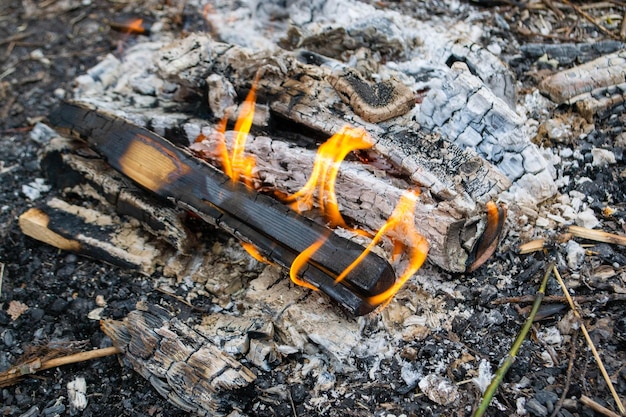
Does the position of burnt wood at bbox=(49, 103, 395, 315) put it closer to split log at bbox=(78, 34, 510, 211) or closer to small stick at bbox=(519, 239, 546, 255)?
split log at bbox=(78, 34, 510, 211)

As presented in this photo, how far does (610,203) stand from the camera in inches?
134

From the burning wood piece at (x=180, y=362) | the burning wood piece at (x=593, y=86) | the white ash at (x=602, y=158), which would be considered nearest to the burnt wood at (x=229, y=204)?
the burning wood piece at (x=180, y=362)

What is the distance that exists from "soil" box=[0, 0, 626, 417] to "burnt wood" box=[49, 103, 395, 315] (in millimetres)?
499

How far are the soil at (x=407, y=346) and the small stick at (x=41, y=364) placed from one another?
0.05 meters

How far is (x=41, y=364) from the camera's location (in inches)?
123

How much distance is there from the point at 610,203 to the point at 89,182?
3.59m

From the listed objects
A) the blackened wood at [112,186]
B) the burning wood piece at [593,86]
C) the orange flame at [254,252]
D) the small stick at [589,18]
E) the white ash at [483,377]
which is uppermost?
the small stick at [589,18]

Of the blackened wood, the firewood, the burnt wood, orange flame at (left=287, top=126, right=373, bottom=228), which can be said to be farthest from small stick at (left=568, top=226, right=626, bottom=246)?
the firewood

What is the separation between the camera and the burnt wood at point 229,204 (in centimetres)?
296

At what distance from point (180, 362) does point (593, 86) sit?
3.40 m

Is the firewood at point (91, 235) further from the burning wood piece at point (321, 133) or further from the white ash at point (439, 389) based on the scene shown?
the white ash at point (439, 389)

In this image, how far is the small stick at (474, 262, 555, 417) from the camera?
8.61 ft

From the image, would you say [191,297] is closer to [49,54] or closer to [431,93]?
[431,93]

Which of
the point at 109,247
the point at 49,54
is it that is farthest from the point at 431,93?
the point at 49,54
